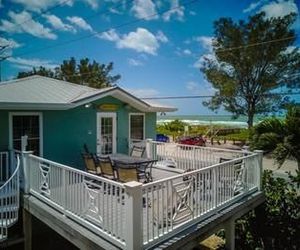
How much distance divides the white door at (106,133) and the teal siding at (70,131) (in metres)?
0.20

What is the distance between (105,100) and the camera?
1216 cm

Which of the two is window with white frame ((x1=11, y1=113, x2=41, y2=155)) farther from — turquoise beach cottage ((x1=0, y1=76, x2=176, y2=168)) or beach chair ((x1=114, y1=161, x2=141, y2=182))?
beach chair ((x1=114, y1=161, x2=141, y2=182))

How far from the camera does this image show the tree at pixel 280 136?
8.59 metres

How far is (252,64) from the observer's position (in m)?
26.6

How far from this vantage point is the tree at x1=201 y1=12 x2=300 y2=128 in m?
26.0

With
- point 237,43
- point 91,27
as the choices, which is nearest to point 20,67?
point 91,27

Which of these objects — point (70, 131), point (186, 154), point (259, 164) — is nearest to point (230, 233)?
point (259, 164)

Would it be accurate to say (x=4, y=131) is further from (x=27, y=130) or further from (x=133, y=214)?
(x=133, y=214)

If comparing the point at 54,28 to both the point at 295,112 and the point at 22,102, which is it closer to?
the point at 22,102

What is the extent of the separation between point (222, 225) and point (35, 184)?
4.77 meters

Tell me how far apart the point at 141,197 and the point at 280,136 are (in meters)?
5.89

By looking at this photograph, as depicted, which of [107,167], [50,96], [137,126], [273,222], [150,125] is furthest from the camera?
[150,125]

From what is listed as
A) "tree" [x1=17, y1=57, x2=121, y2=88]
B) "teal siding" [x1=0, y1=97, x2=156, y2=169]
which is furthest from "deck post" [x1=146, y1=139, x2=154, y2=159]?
"tree" [x1=17, y1=57, x2=121, y2=88]

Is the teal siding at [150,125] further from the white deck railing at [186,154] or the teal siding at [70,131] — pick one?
the teal siding at [70,131]
